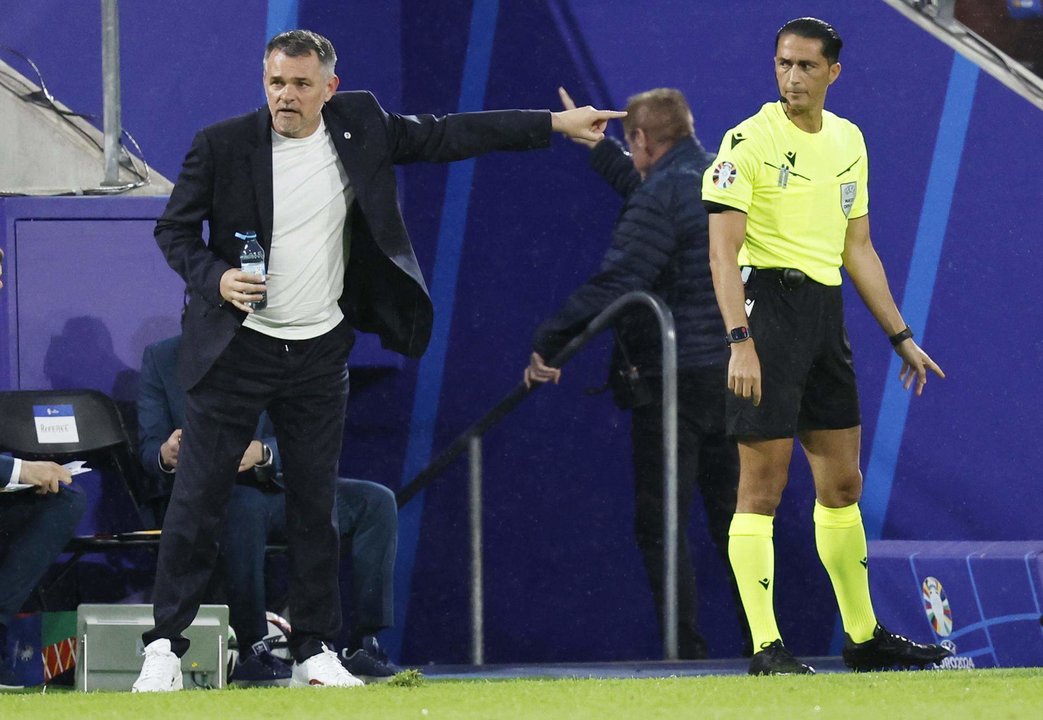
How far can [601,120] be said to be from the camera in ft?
15.0

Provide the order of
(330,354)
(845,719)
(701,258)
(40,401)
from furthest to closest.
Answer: (701,258) → (40,401) → (330,354) → (845,719)

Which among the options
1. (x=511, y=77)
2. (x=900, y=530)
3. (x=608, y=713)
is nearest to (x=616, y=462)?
(x=900, y=530)

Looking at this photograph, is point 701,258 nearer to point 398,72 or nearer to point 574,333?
point 574,333

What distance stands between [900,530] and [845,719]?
10.3ft

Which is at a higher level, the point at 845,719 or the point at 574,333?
the point at 574,333

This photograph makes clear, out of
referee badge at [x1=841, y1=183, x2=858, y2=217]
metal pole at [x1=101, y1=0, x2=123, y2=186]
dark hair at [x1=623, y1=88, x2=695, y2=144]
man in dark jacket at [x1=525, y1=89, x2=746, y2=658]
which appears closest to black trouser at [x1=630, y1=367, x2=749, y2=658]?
man in dark jacket at [x1=525, y1=89, x2=746, y2=658]

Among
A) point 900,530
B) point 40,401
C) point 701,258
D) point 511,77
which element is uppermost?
point 511,77

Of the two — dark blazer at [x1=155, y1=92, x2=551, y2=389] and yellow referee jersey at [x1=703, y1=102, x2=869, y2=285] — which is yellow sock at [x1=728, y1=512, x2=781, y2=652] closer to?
yellow referee jersey at [x1=703, y1=102, x2=869, y2=285]

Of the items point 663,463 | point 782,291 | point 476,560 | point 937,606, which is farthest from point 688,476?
point 782,291

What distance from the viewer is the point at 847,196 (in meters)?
4.80

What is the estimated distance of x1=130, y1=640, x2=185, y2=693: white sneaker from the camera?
4.29 metres

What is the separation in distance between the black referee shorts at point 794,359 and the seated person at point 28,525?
195 cm

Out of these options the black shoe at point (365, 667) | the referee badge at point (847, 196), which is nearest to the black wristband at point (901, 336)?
the referee badge at point (847, 196)

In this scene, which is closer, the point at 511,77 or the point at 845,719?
the point at 845,719
